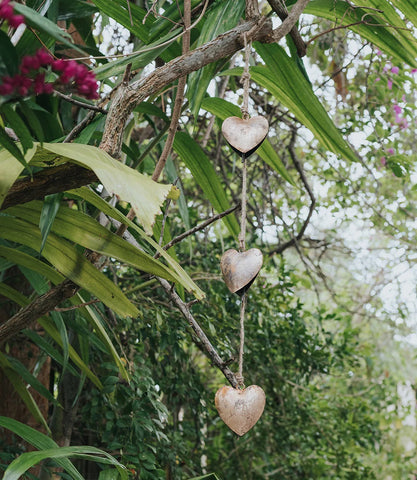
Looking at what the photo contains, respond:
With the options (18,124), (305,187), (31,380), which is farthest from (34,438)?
(305,187)

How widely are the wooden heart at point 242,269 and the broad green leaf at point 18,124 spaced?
6.9 inches

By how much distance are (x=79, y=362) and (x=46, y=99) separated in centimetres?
39

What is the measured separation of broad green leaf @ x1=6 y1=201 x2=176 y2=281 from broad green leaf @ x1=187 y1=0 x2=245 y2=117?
17 centimetres

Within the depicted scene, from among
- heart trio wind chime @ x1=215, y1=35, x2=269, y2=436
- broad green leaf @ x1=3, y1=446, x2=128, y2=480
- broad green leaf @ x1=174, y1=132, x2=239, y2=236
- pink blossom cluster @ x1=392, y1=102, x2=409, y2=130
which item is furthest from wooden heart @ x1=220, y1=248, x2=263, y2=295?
pink blossom cluster @ x1=392, y1=102, x2=409, y2=130

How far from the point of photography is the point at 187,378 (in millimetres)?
1565

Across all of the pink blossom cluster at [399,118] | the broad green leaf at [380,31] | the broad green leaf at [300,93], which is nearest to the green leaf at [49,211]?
the broad green leaf at [300,93]

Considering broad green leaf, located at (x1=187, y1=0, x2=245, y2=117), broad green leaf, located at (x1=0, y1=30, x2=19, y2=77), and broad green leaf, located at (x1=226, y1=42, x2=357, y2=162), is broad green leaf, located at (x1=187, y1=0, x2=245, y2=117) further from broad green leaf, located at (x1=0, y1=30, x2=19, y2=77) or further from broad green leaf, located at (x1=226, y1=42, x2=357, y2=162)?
broad green leaf, located at (x1=0, y1=30, x2=19, y2=77)

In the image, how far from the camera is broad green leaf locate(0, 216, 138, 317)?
25.8 inches

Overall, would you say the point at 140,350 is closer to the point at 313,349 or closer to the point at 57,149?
the point at 313,349

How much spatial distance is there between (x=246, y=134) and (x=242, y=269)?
0.11m

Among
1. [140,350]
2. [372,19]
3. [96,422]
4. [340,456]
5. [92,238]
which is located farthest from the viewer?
[340,456]

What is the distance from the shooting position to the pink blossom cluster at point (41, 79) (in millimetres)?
331

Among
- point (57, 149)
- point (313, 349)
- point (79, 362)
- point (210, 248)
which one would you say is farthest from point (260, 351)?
point (57, 149)

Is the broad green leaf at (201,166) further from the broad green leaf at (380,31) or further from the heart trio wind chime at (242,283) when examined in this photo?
the heart trio wind chime at (242,283)
